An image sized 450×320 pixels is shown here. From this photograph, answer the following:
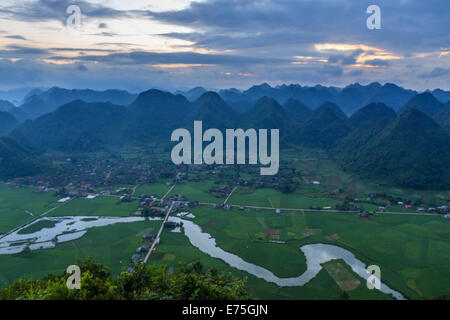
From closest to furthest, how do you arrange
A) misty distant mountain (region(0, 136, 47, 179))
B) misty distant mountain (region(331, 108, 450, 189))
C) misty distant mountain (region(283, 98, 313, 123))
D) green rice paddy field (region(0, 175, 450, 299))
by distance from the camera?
green rice paddy field (region(0, 175, 450, 299))
misty distant mountain (region(331, 108, 450, 189))
misty distant mountain (region(0, 136, 47, 179))
misty distant mountain (region(283, 98, 313, 123))

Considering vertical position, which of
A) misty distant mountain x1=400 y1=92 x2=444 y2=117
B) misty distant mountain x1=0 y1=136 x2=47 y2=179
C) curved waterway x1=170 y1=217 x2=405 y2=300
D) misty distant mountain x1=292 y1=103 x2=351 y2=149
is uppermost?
misty distant mountain x1=400 y1=92 x2=444 y2=117

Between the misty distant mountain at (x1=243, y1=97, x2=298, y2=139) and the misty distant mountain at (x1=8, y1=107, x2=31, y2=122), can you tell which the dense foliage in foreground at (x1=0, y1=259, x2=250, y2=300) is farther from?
the misty distant mountain at (x1=8, y1=107, x2=31, y2=122)

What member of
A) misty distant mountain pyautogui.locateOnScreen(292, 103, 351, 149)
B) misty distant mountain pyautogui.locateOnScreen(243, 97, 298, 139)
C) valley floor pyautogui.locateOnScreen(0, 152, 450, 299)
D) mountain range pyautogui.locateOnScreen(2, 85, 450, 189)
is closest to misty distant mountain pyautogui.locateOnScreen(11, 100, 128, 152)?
mountain range pyautogui.locateOnScreen(2, 85, 450, 189)

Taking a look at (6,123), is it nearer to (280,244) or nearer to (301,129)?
(301,129)

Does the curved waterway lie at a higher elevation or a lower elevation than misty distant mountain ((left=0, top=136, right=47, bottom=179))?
lower

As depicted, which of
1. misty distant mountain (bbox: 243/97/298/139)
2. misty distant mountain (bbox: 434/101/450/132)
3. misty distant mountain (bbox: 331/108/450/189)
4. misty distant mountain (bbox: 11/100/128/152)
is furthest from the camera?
misty distant mountain (bbox: 243/97/298/139)

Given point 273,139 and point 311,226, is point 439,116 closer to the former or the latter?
point 273,139

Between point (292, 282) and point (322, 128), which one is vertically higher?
point (322, 128)
